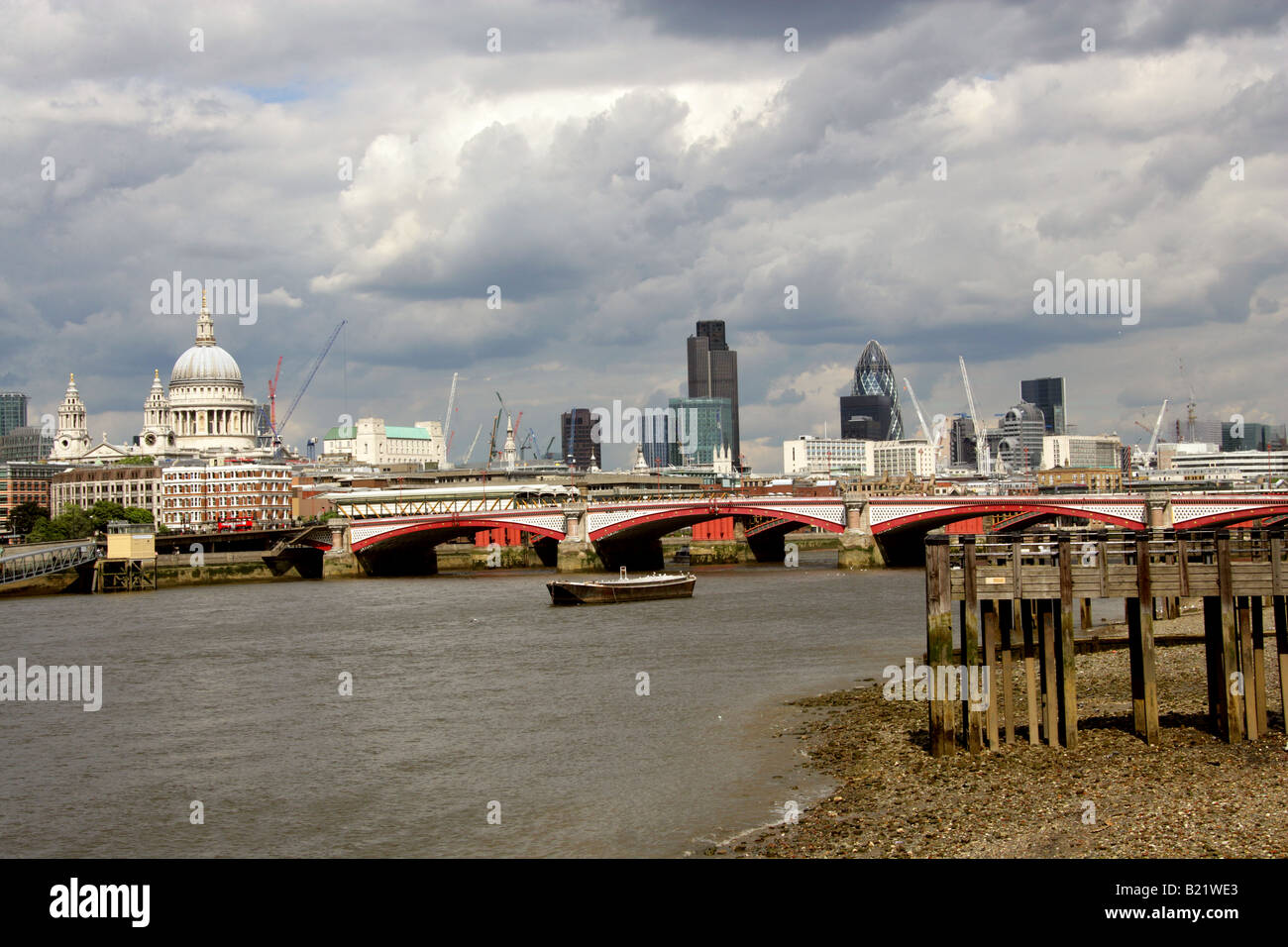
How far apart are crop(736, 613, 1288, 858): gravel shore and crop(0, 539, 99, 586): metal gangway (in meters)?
58.1

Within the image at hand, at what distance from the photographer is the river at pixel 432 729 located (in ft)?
63.5

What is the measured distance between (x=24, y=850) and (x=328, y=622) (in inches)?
1270

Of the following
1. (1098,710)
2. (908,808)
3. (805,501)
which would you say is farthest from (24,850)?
(805,501)

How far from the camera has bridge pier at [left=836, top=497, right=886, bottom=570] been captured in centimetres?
7300

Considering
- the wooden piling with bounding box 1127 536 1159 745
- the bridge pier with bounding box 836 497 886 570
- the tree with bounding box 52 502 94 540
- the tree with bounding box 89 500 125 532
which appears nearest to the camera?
the wooden piling with bounding box 1127 536 1159 745

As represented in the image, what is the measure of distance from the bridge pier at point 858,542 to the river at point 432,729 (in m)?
19.3

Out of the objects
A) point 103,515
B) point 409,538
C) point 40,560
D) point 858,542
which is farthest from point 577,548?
point 103,515

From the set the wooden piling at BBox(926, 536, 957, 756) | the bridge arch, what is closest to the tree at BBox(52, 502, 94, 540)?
the bridge arch

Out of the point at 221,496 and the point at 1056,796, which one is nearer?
the point at 1056,796

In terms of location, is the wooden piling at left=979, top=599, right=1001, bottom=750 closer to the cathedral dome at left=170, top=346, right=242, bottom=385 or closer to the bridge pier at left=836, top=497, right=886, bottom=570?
the bridge pier at left=836, top=497, right=886, bottom=570

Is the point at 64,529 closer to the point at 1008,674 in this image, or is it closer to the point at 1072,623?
the point at 1008,674

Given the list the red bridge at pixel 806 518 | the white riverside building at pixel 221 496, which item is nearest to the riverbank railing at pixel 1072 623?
the red bridge at pixel 806 518

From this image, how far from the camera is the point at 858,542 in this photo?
7319 cm

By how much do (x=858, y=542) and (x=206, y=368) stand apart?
415 ft
